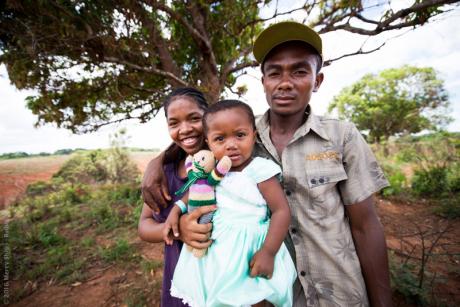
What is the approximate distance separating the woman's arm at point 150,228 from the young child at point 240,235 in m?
→ 0.19

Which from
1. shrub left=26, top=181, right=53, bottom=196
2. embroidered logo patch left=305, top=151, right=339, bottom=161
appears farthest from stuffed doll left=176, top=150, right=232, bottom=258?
shrub left=26, top=181, right=53, bottom=196

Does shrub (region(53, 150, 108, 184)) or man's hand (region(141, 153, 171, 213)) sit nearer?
man's hand (region(141, 153, 171, 213))

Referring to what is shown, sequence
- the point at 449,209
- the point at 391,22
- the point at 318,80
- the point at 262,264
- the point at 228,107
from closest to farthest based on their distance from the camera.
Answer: the point at 262,264
the point at 228,107
the point at 318,80
the point at 391,22
the point at 449,209

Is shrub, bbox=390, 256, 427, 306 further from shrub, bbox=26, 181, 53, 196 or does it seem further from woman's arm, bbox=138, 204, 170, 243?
shrub, bbox=26, 181, 53, 196

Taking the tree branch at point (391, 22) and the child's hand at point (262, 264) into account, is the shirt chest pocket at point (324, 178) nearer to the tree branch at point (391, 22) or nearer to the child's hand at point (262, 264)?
the child's hand at point (262, 264)

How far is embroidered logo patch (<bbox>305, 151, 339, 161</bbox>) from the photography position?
131 cm

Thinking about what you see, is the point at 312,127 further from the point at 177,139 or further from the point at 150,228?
the point at 150,228

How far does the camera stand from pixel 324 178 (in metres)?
1.29

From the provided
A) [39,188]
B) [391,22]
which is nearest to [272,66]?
[391,22]

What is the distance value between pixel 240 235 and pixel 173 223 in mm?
369

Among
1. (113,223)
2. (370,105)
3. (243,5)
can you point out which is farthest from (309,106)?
(370,105)

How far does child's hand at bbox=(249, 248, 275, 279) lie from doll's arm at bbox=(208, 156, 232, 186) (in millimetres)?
412

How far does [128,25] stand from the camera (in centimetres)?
314

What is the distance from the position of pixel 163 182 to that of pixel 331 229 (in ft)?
3.55
